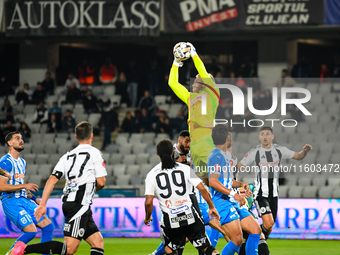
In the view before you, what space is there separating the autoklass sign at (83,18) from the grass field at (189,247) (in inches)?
321

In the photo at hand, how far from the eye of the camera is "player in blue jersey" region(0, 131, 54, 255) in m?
8.09

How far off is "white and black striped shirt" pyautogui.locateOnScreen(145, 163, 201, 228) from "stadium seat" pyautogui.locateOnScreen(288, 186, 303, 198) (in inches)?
319

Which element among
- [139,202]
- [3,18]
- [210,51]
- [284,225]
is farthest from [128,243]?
[210,51]

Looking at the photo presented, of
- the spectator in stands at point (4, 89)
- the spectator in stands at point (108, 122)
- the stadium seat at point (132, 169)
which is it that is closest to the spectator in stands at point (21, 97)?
the spectator in stands at point (4, 89)

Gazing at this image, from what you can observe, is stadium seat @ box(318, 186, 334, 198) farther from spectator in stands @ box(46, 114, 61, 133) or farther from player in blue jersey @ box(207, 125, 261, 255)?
spectator in stands @ box(46, 114, 61, 133)

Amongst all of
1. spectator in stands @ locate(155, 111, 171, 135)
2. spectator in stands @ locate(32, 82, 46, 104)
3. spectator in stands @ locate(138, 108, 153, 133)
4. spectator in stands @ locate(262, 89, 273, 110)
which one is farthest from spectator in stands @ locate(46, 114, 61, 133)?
spectator in stands @ locate(262, 89, 273, 110)

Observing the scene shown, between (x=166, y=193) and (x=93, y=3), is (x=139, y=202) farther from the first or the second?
(x=93, y=3)

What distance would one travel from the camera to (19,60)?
22.0 m

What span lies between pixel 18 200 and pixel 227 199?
9.60 ft

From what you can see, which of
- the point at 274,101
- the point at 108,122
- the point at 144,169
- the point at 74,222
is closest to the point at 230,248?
the point at 74,222

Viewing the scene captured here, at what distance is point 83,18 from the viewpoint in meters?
18.7

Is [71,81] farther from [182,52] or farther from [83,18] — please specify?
[182,52]

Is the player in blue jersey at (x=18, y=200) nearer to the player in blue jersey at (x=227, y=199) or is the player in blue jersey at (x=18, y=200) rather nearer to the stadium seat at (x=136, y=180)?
the player in blue jersey at (x=227, y=199)

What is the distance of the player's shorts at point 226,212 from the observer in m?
7.33
